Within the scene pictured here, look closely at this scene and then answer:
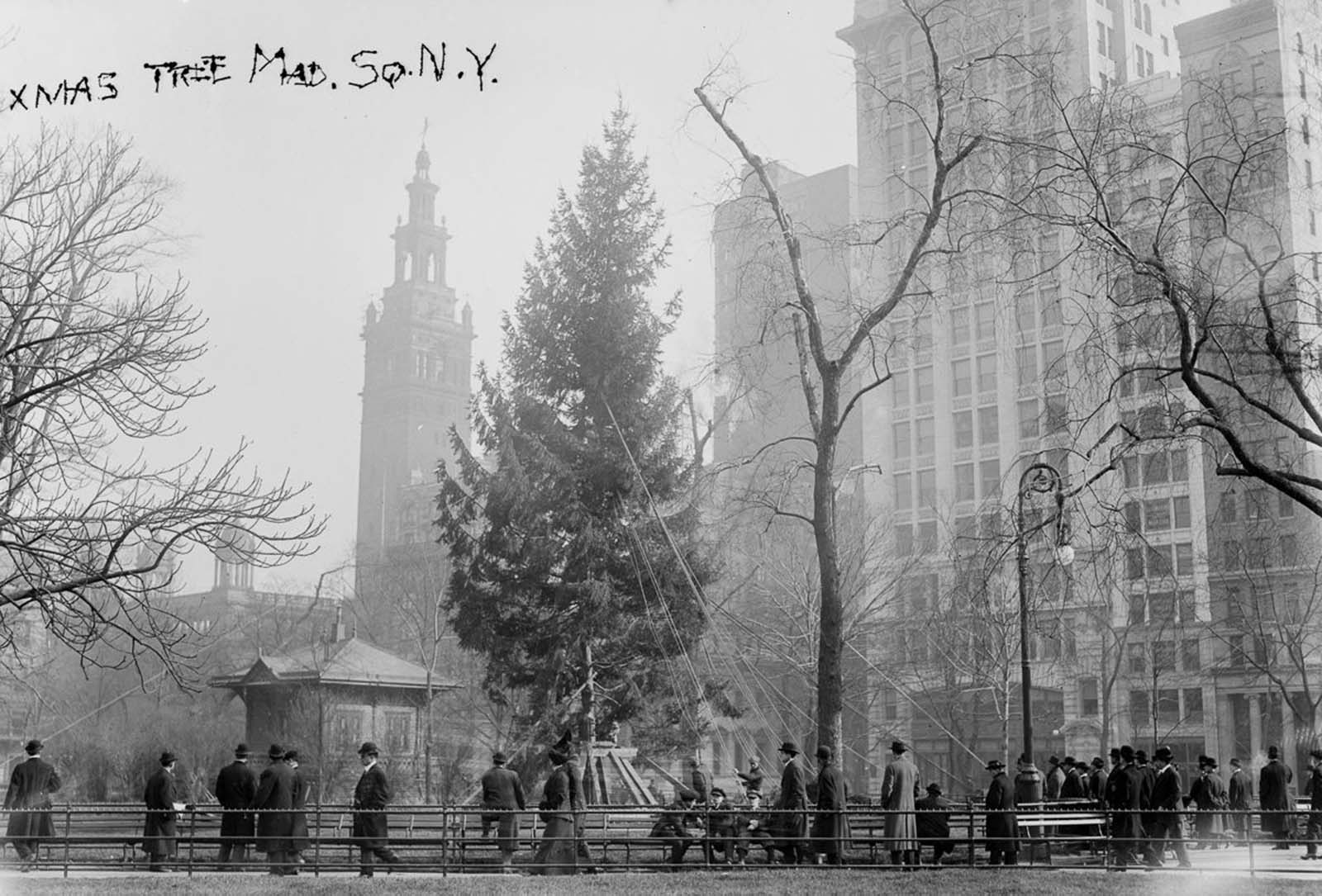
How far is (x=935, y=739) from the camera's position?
222ft

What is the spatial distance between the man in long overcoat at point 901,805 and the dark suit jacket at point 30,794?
36.1 ft

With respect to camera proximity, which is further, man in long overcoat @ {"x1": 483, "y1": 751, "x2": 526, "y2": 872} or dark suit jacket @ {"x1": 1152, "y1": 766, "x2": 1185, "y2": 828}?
dark suit jacket @ {"x1": 1152, "y1": 766, "x2": 1185, "y2": 828}

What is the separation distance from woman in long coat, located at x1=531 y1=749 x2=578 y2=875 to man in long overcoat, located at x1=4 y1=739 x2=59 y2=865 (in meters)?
6.61

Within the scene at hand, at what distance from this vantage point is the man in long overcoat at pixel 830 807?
18.4 m

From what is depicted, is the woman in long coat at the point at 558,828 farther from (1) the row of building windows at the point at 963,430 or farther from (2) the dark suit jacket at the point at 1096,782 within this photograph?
(1) the row of building windows at the point at 963,430

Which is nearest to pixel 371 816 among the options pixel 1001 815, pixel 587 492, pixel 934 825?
pixel 934 825

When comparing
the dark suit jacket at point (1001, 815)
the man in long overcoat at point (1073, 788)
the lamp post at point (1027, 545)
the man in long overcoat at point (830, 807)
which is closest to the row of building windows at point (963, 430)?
the man in long overcoat at point (1073, 788)

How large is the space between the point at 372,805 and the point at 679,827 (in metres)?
4.71

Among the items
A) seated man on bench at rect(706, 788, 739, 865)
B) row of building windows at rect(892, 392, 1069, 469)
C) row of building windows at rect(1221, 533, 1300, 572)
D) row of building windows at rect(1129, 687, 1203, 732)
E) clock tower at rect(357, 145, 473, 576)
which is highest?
clock tower at rect(357, 145, 473, 576)

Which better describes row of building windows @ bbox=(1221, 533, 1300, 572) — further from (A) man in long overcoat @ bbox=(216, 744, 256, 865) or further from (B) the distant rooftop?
(A) man in long overcoat @ bbox=(216, 744, 256, 865)

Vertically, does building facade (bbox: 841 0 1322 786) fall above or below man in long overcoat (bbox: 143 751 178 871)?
above

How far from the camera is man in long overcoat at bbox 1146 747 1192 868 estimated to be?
18.9 meters

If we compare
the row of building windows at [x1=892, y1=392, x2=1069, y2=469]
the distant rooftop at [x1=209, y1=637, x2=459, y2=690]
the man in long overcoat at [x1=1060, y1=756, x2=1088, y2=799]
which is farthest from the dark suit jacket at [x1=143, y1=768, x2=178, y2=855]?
the row of building windows at [x1=892, y1=392, x2=1069, y2=469]

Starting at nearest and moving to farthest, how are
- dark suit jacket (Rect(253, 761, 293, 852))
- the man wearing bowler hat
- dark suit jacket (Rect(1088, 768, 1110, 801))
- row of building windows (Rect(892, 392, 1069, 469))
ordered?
dark suit jacket (Rect(253, 761, 293, 852))
the man wearing bowler hat
dark suit jacket (Rect(1088, 768, 1110, 801))
row of building windows (Rect(892, 392, 1069, 469))
